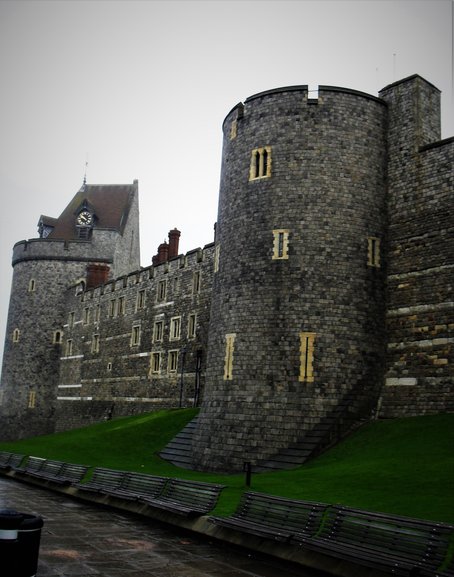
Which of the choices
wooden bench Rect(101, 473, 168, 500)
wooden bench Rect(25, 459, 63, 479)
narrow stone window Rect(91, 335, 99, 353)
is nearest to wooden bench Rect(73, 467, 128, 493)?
wooden bench Rect(101, 473, 168, 500)

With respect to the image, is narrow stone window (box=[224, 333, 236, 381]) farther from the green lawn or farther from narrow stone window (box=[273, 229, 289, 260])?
the green lawn

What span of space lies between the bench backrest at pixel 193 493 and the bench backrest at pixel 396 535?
2960 mm

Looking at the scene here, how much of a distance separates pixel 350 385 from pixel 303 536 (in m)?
12.9

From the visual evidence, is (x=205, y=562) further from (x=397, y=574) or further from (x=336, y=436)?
(x=336, y=436)

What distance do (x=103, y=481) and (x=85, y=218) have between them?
42901 mm

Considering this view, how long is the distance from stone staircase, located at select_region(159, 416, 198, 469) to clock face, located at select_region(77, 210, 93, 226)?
32.5 meters

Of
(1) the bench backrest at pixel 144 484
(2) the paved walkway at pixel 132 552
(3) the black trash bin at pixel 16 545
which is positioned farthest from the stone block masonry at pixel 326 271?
(3) the black trash bin at pixel 16 545

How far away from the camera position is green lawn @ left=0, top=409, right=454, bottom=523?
13.0m

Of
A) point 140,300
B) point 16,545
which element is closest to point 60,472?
point 16,545

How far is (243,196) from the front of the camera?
24.5 metres

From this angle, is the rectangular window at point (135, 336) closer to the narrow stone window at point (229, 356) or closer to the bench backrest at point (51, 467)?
the narrow stone window at point (229, 356)

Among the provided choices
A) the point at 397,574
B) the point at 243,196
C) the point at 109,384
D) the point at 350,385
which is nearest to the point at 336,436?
the point at 350,385

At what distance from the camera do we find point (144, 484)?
1455cm

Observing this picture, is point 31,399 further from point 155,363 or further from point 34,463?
point 34,463
